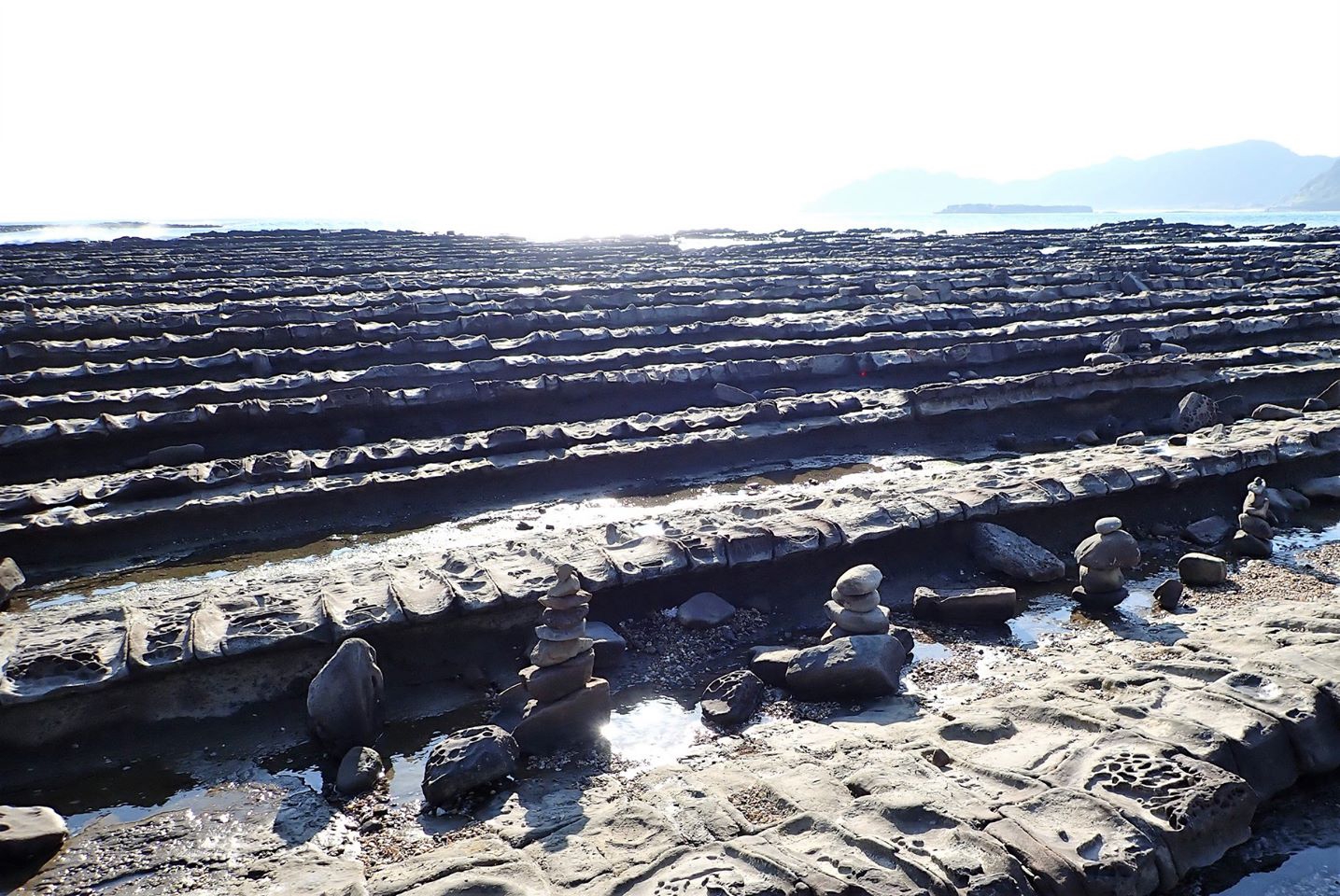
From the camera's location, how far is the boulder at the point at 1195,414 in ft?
26.2

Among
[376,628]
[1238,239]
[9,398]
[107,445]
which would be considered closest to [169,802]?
[376,628]

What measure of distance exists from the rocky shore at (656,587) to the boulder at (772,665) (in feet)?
0.05

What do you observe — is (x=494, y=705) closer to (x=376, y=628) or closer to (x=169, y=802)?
(x=376, y=628)

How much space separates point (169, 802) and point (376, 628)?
1.01 metres

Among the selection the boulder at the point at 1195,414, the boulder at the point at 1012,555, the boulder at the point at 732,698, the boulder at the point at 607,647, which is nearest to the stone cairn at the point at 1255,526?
the boulder at the point at 1012,555

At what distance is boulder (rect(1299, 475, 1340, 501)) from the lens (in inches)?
249

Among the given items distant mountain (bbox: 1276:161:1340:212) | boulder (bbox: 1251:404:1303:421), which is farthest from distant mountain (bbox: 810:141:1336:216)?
boulder (bbox: 1251:404:1303:421)

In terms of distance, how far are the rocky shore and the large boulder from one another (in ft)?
0.07

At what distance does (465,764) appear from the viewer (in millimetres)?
3182

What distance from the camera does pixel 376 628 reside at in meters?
3.95

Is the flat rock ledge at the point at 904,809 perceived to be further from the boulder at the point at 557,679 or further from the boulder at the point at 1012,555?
the boulder at the point at 1012,555

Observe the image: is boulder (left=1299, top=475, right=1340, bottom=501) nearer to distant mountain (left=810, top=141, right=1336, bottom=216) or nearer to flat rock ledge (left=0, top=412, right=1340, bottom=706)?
flat rock ledge (left=0, top=412, right=1340, bottom=706)

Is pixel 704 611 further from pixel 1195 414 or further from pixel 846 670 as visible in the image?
pixel 1195 414

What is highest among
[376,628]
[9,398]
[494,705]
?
[9,398]
